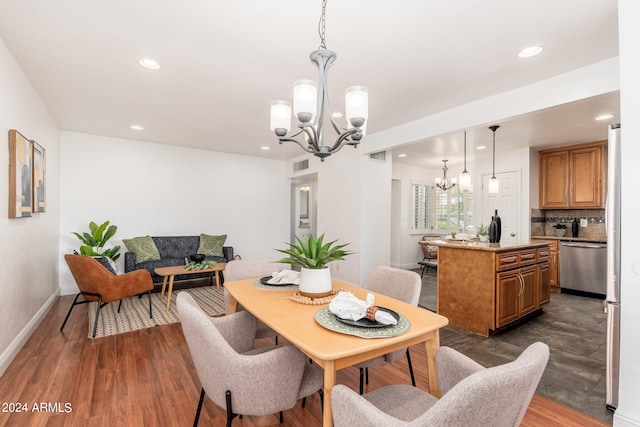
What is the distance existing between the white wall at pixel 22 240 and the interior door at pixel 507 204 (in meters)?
6.37

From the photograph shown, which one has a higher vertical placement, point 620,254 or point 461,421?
point 620,254

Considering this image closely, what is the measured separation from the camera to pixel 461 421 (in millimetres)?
846

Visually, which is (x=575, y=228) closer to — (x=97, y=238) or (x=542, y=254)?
(x=542, y=254)

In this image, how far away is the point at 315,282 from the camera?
1.83 m

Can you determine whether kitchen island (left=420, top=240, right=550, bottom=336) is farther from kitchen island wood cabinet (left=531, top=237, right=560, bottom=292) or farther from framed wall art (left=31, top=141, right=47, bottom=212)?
framed wall art (left=31, top=141, right=47, bottom=212)

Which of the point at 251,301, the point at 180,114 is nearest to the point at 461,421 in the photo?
the point at 251,301

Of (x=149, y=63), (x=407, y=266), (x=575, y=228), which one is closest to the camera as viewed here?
(x=149, y=63)

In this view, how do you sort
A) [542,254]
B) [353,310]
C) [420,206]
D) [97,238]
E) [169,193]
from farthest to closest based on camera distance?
1. [420,206]
2. [169,193]
3. [97,238]
4. [542,254]
5. [353,310]

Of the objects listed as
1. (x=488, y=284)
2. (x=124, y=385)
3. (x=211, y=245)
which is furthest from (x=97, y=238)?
(x=488, y=284)

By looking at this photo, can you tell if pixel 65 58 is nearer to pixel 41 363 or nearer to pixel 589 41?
pixel 41 363

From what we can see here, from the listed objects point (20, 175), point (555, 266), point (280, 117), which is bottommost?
point (555, 266)

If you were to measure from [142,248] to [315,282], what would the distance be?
4.18 metres

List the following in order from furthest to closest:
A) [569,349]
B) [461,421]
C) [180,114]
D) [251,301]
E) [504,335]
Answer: [180,114], [504,335], [569,349], [251,301], [461,421]

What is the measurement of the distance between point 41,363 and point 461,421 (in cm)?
322
